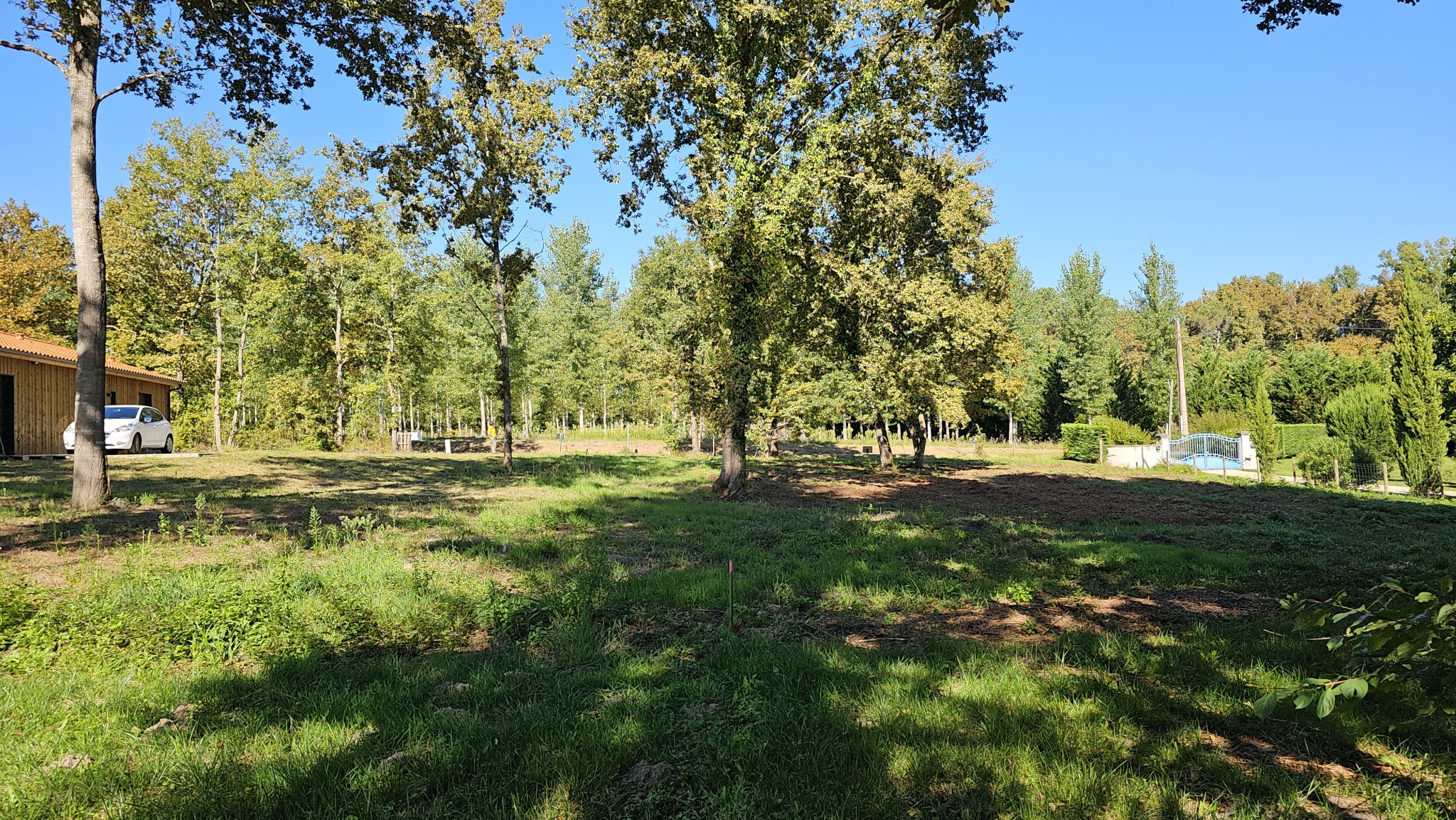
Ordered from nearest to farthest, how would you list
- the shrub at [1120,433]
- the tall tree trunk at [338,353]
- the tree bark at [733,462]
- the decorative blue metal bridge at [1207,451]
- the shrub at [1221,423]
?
the tree bark at [733,462] < the decorative blue metal bridge at [1207,451] < the tall tree trunk at [338,353] < the shrub at [1120,433] < the shrub at [1221,423]

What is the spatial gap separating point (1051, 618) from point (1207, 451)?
3776 centimetres

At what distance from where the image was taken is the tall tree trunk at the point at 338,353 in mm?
35188

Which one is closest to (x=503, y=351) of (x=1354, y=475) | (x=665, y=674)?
(x=665, y=674)

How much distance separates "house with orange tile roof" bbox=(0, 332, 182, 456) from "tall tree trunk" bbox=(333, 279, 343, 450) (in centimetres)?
994

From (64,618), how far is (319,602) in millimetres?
1782

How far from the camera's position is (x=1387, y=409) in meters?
28.0

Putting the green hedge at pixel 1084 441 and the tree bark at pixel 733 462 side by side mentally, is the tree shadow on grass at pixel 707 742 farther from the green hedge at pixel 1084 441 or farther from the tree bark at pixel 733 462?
the green hedge at pixel 1084 441

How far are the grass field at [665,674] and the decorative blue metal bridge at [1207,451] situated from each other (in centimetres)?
2877

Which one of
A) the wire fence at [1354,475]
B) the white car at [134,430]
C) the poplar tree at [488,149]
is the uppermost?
the poplar tree at [488,149]

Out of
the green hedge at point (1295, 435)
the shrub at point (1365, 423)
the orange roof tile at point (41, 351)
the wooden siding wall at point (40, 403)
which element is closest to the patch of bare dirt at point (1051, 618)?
the orange roof tile at point (41, 351)

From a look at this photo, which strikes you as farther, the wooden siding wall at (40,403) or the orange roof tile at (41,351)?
the wooden siding wall at (40,403)

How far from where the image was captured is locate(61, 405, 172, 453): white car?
22578 mm

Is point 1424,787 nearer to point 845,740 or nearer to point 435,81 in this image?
point 845,740

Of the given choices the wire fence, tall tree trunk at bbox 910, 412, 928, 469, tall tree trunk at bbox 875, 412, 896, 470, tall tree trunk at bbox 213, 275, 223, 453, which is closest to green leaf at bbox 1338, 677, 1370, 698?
tall tree trunk at bbox 875, 412, 896, 470
